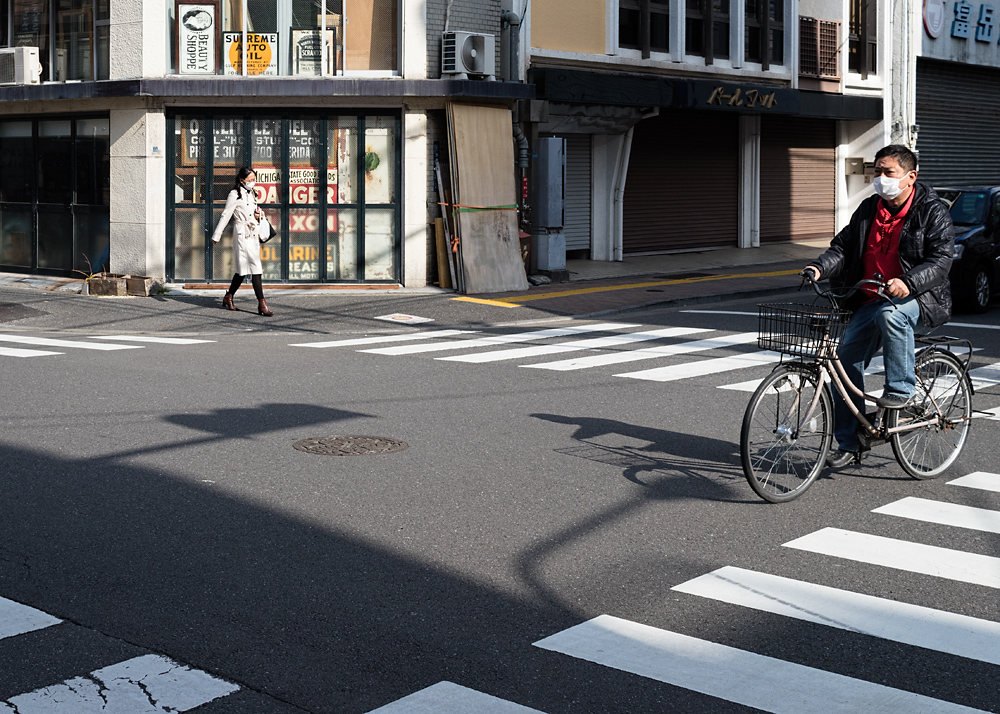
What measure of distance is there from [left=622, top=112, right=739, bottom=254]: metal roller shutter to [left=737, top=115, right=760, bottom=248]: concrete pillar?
157mm

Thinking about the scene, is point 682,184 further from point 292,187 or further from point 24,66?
point 24,66

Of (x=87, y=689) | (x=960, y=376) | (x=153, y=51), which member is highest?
(x=153, y=51)

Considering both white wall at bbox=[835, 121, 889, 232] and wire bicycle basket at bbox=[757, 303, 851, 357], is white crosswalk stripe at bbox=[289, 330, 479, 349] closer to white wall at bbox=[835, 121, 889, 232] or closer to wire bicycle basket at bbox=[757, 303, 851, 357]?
wire bicycle basket at bbox=[757, 303, 851, 357]

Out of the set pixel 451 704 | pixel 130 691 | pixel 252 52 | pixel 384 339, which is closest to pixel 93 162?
pixel 252 52

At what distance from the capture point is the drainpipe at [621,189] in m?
24.6

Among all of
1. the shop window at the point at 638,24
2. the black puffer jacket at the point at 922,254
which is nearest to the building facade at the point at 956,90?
the shop window at the point at 638,24

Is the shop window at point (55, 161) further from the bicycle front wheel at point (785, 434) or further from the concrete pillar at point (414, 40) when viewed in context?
the bicycle front wheel at point (785, 434)

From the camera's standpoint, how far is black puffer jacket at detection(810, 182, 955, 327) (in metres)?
6.79

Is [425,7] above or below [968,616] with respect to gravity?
above

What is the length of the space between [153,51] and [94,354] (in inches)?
331

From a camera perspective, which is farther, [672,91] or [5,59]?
[672,91]

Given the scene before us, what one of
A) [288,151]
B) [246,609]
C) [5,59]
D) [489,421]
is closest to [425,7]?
[288,151]

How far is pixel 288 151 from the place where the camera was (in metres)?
20.0

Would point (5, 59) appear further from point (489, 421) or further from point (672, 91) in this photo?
point (489, 421)
